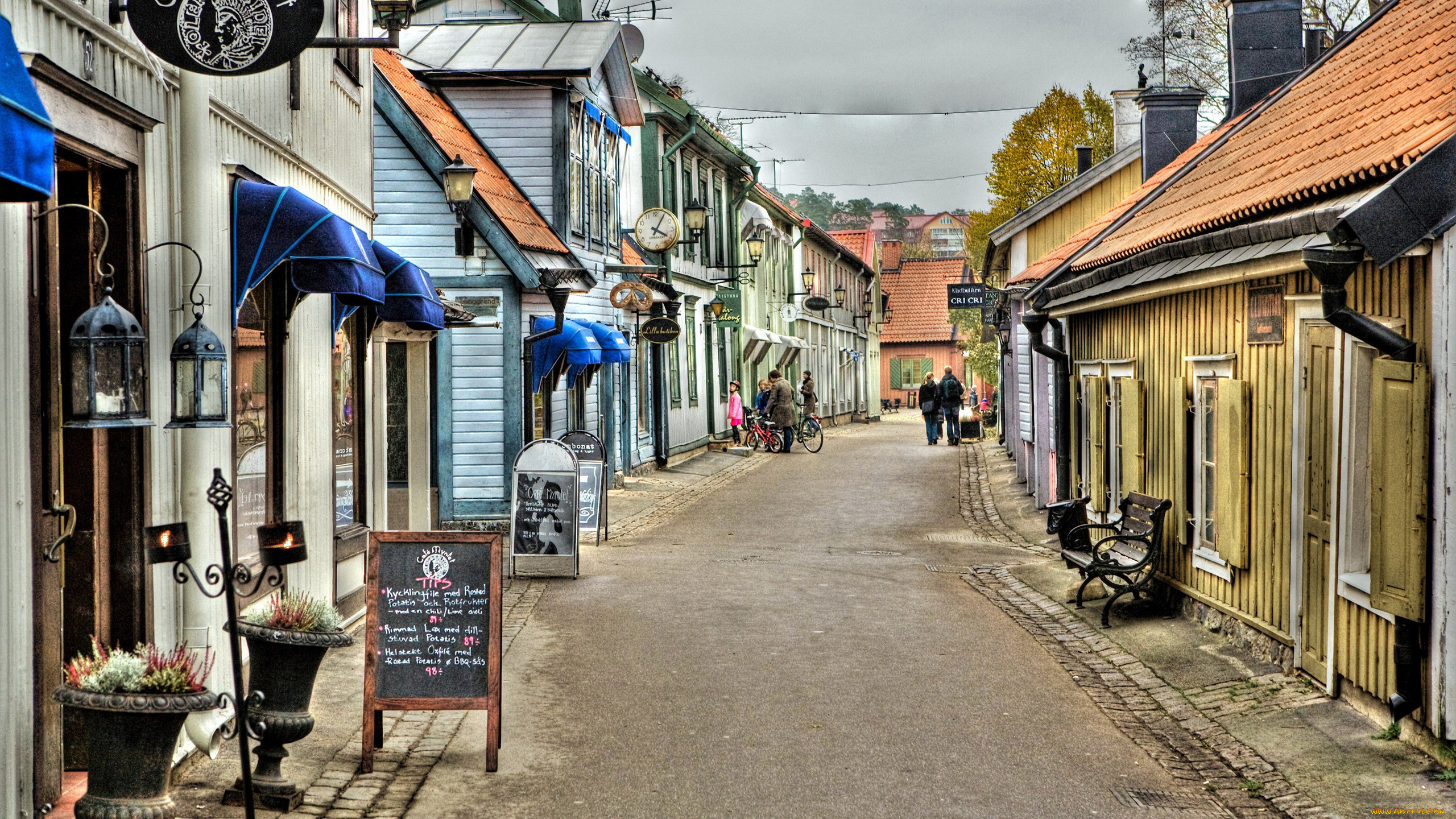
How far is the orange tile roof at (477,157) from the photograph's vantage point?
16.8 m

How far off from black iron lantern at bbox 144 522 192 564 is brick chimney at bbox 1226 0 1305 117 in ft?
41.6

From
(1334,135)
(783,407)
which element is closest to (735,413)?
(783,407)

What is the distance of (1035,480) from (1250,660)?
10845 millimetres

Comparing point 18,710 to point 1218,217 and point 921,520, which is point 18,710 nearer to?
point 1218,217

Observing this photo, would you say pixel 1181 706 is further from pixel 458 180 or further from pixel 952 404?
pixel 952 404

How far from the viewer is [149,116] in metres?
6.23

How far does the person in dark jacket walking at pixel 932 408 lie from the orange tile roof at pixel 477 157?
16683 millimetres

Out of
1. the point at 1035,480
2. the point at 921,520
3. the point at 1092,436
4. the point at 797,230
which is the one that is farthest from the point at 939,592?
the point at 797,230

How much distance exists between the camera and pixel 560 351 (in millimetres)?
17125

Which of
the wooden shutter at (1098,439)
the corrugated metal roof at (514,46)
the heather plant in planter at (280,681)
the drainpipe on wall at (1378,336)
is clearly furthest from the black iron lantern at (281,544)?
the corrugated metal roof at (514,46)

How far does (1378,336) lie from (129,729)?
5601 mm

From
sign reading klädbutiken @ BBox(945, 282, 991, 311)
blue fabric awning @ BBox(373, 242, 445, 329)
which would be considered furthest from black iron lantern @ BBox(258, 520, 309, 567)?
sign reading klädbutiken @ BBox(945, 282, 991, 311)

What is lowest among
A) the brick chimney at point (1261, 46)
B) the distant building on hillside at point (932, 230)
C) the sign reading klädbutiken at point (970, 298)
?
the sign reading klädbutiken at point (970, 298)

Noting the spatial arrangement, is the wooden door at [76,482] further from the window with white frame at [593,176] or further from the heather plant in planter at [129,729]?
the window with white frame at [593,176]
